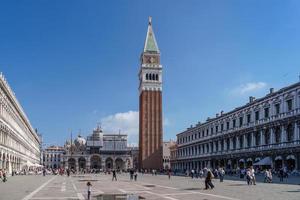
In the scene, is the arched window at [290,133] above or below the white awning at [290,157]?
above

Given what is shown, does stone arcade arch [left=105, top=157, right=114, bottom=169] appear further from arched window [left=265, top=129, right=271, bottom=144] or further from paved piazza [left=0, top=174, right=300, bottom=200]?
paved piazza [left=0, top=174, right=300, bottom=200]

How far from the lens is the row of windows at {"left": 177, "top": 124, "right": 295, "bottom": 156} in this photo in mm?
62244

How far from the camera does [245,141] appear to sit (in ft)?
248

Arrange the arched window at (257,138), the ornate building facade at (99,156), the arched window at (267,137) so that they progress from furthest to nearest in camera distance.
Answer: the ornate building facade at (99,156) → the arched window at (257,138) → the arched window at (267,137)

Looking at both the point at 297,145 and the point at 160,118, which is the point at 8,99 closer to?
the point at 297,145

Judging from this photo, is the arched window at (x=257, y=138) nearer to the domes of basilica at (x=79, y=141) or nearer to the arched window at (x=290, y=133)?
the arched window at (x=290, y=133)

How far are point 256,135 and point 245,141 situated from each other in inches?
173

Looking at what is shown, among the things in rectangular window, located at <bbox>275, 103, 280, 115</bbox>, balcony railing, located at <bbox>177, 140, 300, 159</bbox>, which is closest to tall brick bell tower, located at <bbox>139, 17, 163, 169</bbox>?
balcony railing, located at <bbox>177, 140, 300, 159</bbox>

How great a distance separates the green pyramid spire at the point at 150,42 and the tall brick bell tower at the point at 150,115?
2.87 meters

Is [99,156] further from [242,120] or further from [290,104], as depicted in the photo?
[290,104]

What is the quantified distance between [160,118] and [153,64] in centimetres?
1803

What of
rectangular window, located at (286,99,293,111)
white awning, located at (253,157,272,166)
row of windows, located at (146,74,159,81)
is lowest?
white awning, located at (253,157,272,166)

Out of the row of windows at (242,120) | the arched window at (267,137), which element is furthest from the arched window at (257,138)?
the arched window at (267,137)

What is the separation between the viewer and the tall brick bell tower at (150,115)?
123m
